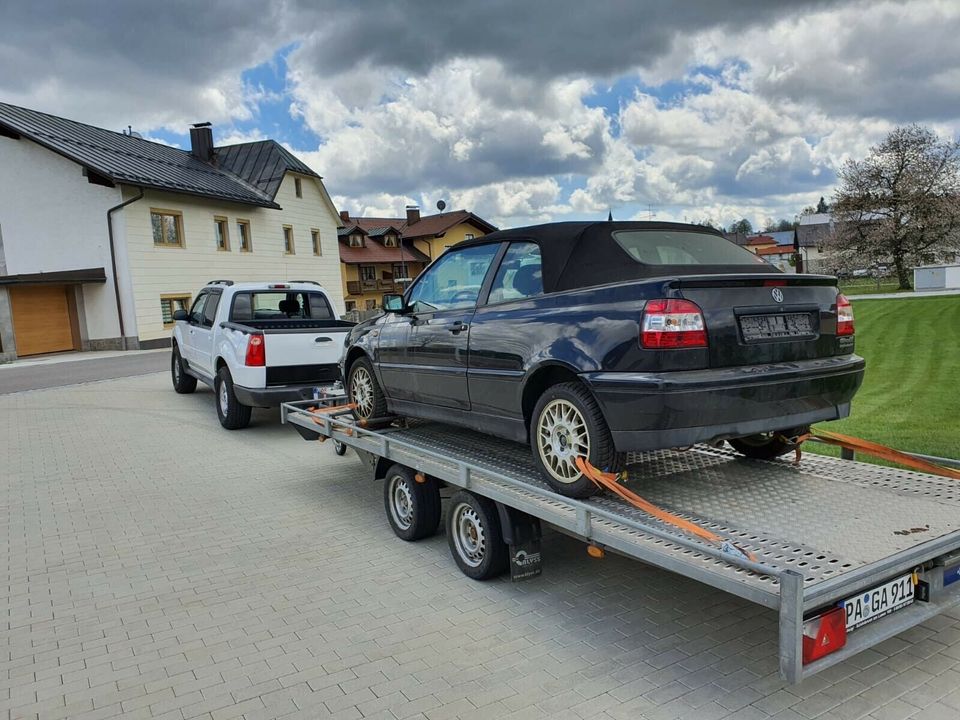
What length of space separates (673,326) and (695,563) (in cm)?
114

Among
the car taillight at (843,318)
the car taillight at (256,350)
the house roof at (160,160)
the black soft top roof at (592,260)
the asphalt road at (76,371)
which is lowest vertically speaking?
the asphalt road at (76,371)

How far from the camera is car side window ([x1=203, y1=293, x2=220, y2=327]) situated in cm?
1083

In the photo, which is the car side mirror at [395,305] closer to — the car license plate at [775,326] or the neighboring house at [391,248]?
the car license plate at [775,326]

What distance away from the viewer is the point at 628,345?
3.54 m

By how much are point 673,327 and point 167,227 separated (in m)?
27.6


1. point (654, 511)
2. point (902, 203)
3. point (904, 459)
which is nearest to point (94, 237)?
point (654, 511)

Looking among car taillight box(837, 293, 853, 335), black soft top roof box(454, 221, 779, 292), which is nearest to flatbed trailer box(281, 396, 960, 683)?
car taillight box(837, 293, 853, 335)

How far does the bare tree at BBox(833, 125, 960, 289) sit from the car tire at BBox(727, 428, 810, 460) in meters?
46.6

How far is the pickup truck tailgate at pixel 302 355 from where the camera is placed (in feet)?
29.6

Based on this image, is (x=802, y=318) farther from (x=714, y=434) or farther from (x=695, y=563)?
(x=695, y=563)

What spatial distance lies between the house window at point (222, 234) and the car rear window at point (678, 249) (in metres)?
28.8

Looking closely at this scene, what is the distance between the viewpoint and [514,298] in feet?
14.8

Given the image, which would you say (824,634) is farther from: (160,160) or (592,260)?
(160,160)

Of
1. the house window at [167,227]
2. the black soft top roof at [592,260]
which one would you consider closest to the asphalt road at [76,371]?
the house window at [167,227]
